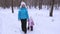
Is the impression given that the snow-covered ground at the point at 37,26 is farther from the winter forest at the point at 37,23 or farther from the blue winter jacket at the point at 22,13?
the blue winter jacket at the point at 22,13

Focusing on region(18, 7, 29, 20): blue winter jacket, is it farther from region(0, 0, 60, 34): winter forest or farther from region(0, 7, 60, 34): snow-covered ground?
region(0, 7, 60, 34): snow-covered ground

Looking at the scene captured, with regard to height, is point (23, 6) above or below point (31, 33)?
above

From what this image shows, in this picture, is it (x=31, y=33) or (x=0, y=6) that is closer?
(x=31, y=33)

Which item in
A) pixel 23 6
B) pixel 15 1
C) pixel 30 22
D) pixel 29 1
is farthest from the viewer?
pixel 29 1

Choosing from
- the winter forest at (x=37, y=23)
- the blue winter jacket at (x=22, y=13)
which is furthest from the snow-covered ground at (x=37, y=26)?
the blue winter jacket at (x=22, y=13)

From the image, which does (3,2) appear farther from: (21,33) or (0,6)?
(21,33)

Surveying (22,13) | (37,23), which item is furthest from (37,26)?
(22,13)

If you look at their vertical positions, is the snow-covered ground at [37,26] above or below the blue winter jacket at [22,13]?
below

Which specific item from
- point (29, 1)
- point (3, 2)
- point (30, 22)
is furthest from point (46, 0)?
point (30, 22)

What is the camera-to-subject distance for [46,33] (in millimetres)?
9938

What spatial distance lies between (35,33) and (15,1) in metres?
57.8

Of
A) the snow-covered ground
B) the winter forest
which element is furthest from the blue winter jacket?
the snow-covered ground

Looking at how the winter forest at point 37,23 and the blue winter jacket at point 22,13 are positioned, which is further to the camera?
the winter forest at point 37,23

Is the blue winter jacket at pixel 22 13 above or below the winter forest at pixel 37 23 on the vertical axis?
above
